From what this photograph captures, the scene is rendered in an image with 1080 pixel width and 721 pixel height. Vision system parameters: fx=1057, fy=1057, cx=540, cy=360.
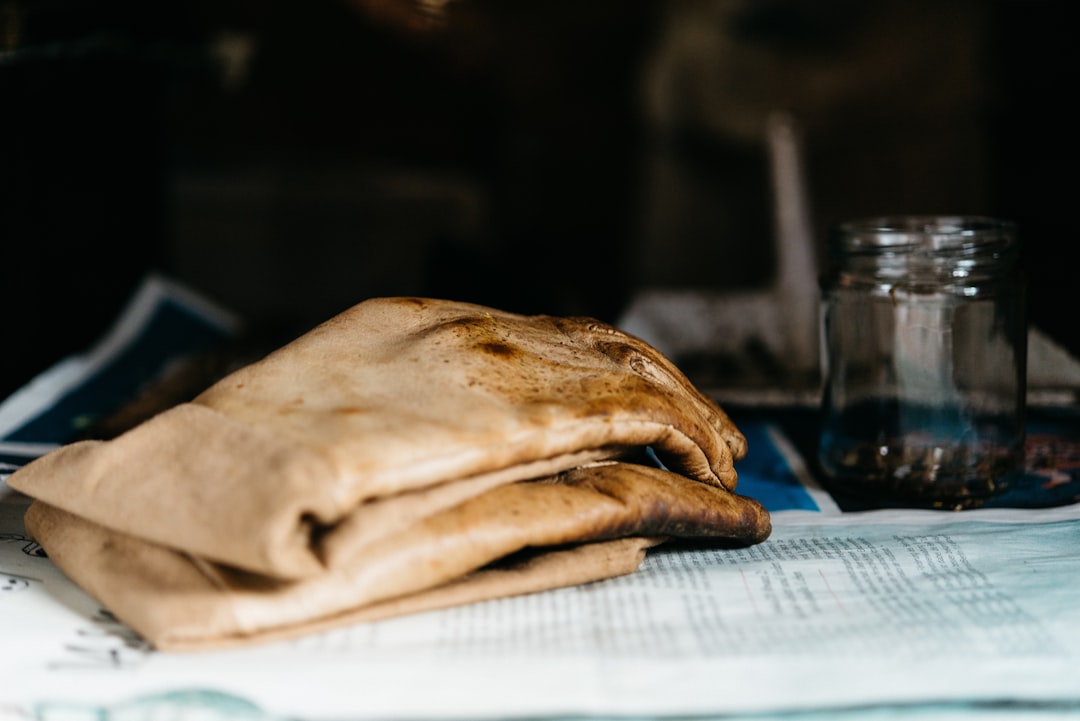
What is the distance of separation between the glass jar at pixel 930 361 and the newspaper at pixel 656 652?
0.68 ft

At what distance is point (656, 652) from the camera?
67 centimetres

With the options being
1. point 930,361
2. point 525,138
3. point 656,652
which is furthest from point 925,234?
point 525,138

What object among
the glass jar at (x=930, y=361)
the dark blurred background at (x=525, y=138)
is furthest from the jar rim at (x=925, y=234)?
the dark blurred background at (x=525, y=138)

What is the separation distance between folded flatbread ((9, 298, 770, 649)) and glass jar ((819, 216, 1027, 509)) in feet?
0.91

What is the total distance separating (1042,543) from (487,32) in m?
3.83

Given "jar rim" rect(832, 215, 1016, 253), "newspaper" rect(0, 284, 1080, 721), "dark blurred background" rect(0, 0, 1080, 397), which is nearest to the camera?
"newspaper" rect(0, 284, 1080, 721)

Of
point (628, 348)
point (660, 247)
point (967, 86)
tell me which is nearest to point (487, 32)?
point (660, 247)

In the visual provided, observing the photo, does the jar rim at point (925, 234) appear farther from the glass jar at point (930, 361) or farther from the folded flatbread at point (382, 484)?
the folded flatbread at point (382, 484)

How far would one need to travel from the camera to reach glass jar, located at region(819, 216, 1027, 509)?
3.50ft

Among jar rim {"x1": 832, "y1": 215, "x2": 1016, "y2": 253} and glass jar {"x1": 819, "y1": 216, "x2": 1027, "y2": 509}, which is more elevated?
jar rim {"x1": 832, "y1": 215, "x2": 1016, "y2": 253}

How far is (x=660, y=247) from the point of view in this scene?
4.31 m

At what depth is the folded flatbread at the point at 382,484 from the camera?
651mm

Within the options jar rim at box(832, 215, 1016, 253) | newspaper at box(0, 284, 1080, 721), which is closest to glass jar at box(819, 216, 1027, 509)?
jar rim at box(832, 215, 1016, 253)

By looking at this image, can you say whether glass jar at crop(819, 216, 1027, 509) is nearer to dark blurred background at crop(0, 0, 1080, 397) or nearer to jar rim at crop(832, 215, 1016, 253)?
jar rim at crop(832, 215, 1016, 253)
